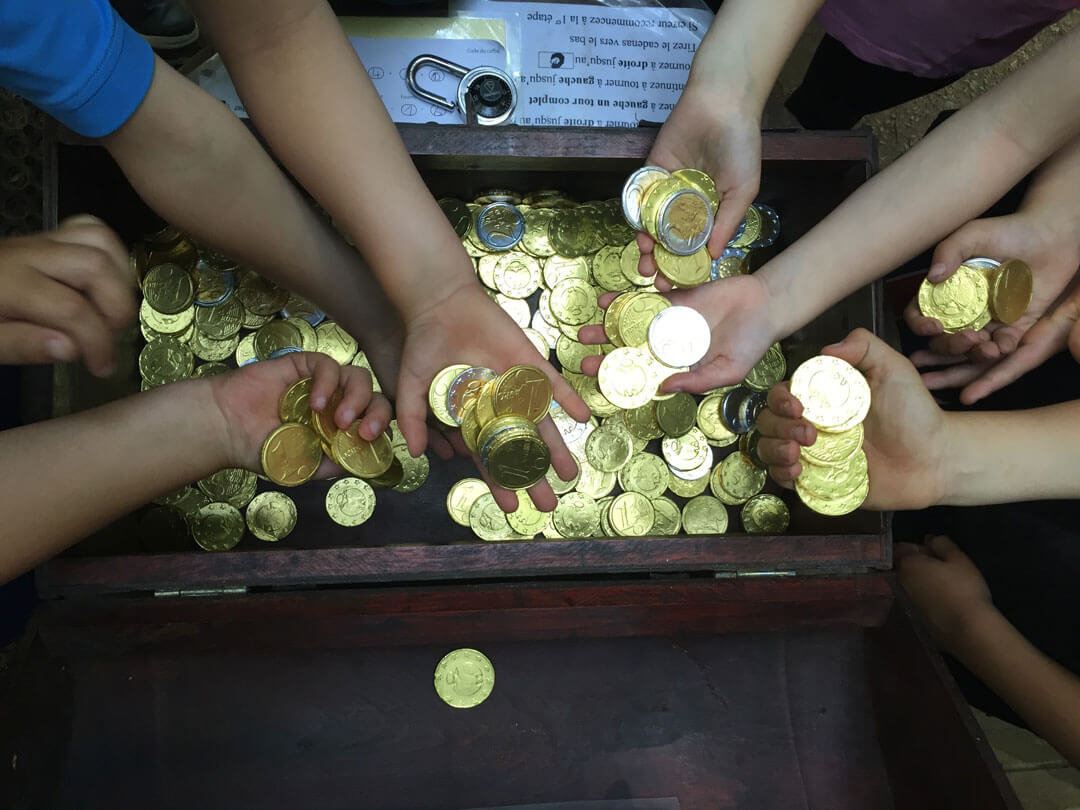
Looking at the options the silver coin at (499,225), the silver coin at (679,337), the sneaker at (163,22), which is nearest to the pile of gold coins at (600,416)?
the silver coin at (499,225)

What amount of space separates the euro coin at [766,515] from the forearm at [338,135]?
724 mm

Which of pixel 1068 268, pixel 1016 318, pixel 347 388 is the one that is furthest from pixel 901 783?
pixel 347 388

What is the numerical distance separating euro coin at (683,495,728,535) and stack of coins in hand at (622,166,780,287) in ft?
1.47

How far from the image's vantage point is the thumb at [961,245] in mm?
1175

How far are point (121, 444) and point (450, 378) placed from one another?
47cm

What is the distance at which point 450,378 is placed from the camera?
102cm

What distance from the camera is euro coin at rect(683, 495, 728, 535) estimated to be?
1.31 metres

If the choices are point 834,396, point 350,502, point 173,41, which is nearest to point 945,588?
point 834,396

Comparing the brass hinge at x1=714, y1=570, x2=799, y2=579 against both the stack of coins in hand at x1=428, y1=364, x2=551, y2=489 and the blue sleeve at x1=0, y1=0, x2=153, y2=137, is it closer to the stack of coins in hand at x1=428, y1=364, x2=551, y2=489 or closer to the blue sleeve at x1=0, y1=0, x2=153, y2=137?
the stack of coins in hand at x1=428, y1=364, x2=551, y2=489

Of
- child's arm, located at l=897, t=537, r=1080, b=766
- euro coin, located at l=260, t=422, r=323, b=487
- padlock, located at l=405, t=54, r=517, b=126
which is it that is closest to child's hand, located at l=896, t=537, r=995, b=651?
child's arm, located at l=897, t=537, r=1080, b=766

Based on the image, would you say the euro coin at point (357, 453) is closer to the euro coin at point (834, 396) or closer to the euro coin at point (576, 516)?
the euro coin at point (576, 516)

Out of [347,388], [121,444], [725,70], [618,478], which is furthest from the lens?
[618,478]

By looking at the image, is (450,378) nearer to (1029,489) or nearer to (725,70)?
(725,70)

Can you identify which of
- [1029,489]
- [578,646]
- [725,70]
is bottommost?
[578,646]
